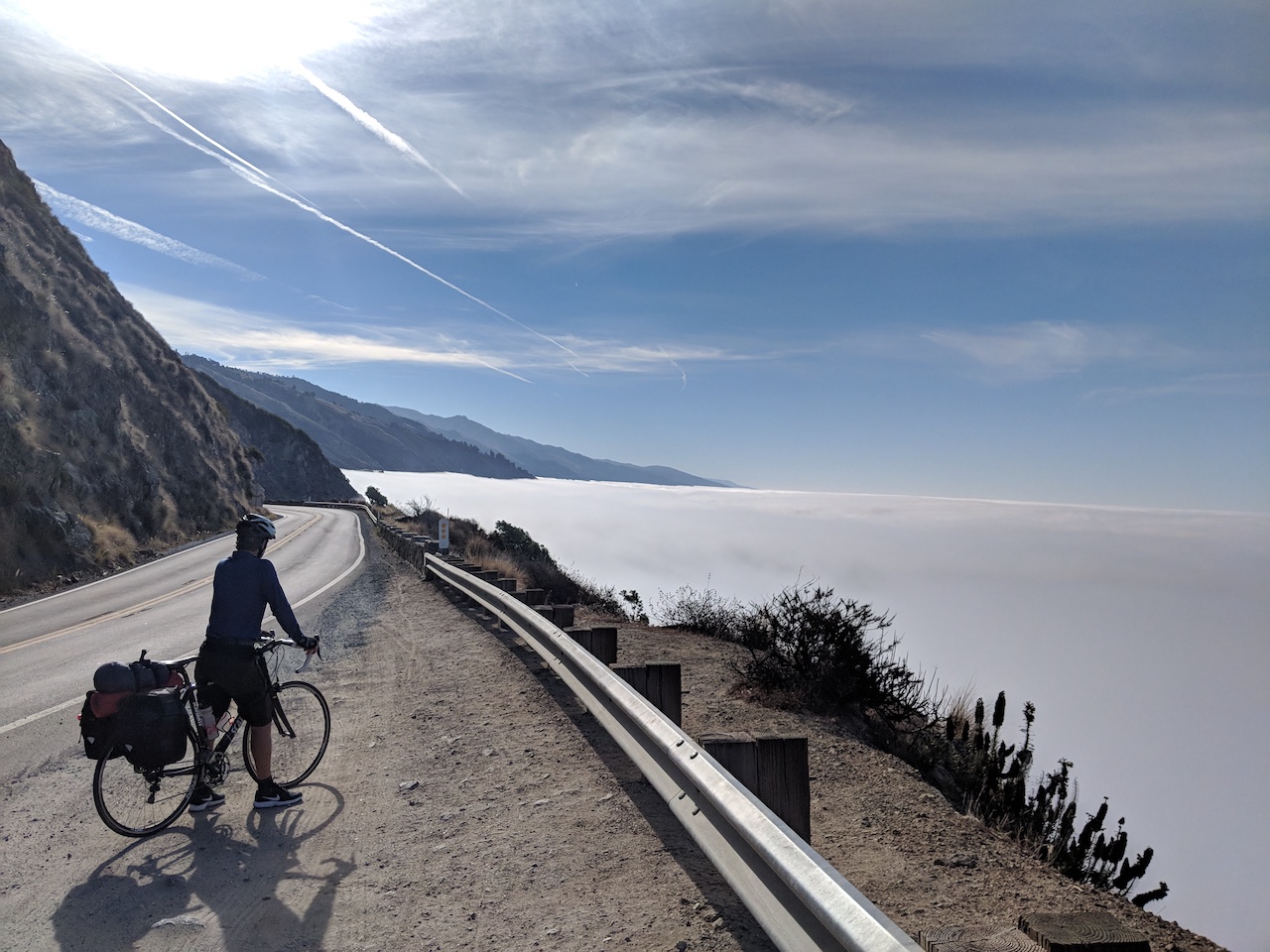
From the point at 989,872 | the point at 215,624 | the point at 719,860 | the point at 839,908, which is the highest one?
the point at 215,624

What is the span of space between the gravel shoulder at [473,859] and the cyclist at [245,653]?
0.60 feet

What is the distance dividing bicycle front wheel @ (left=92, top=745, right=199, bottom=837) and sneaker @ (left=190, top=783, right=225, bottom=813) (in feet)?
0.19

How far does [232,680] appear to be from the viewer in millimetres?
5285

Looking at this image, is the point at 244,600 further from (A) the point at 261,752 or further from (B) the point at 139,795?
(B) the point at 139,795

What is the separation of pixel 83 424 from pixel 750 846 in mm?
33341

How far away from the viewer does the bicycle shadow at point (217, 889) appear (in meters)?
3.68

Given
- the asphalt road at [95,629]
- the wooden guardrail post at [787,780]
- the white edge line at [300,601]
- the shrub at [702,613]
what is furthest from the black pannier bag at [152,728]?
the shrub at [702,613]

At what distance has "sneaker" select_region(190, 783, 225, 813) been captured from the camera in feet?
17.1

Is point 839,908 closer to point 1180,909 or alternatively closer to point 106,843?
point 106,843

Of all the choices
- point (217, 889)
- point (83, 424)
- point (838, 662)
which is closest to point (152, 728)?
point (217, 889)

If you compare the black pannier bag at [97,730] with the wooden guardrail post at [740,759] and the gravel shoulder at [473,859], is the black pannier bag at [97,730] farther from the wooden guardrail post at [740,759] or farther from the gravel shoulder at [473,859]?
the wooden guardrail post at [740,759]

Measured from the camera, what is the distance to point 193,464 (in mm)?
39250

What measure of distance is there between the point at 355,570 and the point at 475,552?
3463 millimetres

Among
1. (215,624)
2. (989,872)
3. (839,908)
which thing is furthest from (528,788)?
(839,908)
